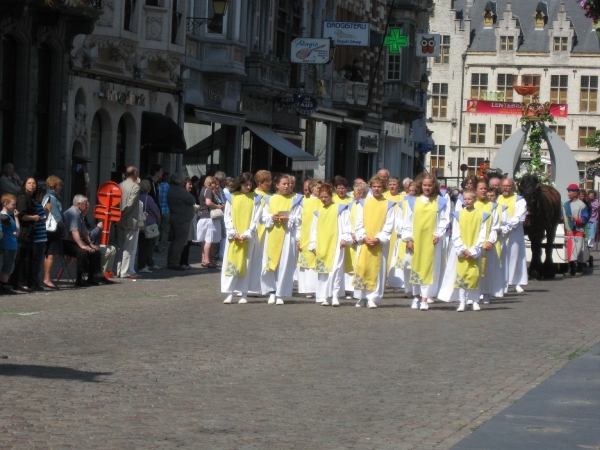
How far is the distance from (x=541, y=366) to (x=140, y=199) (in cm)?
1172

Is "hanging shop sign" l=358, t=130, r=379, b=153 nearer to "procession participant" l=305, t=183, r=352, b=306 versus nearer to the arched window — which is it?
the arched window

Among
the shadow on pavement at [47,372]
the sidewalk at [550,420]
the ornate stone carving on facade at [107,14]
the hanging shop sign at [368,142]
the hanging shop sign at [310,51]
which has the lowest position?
the shadow on pavement at [47,372]

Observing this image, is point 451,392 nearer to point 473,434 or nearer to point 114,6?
point 473,434

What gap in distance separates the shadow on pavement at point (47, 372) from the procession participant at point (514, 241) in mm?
12181

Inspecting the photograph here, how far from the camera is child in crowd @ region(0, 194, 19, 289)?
17422mm

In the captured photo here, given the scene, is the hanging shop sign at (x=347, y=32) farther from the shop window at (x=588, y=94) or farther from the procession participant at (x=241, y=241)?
the shop window at (x=588, y=94)

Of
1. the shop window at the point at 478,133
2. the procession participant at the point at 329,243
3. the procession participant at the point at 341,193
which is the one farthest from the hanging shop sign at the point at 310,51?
the shop window at the point at 478,133

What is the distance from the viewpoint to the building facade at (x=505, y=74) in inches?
3944

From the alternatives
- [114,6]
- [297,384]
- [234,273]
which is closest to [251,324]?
[234,273]

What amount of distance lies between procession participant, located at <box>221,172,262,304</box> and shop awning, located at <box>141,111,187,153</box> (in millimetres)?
14517

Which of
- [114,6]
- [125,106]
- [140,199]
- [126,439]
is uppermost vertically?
[114,6]

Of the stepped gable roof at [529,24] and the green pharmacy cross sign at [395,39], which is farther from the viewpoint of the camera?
the stepped gable roof at [529,24]

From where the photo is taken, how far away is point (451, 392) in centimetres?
1038

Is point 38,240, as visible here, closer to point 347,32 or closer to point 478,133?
point 347,32
